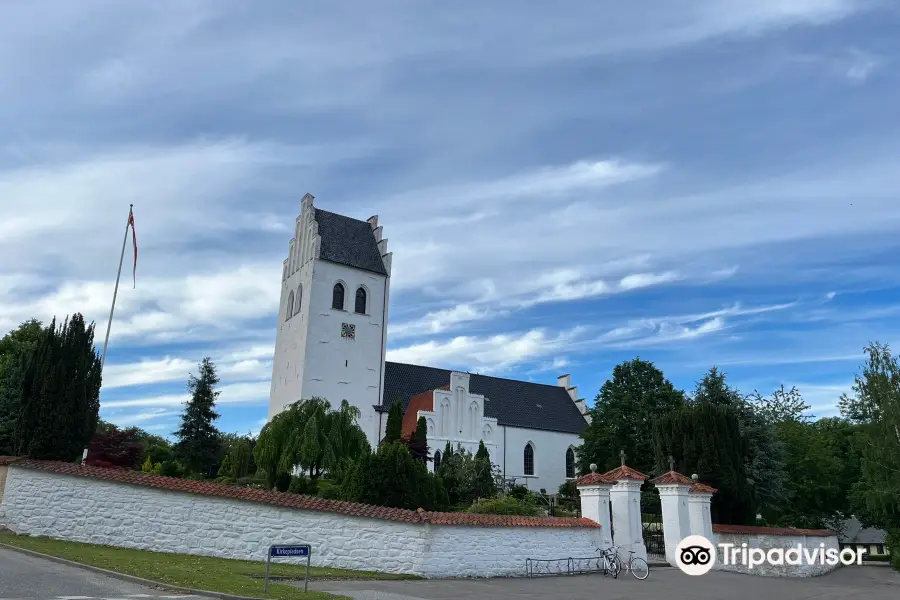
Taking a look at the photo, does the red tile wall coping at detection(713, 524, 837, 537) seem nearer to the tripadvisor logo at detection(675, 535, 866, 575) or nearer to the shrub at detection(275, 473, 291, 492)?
the tripadvisor logo at detection(675, 535, 866, 575)

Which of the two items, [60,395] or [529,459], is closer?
[60,395]

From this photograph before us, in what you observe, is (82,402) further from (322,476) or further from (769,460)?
(769,460)

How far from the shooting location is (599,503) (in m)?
19.4

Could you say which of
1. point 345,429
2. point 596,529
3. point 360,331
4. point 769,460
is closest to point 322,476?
point 345,429

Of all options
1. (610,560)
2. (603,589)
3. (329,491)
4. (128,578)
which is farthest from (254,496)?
(329,491)

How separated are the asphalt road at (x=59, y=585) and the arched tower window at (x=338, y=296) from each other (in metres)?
35.0

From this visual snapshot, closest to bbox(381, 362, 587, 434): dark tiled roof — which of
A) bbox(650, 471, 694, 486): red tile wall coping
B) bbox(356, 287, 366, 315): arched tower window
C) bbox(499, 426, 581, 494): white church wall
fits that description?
bbox(499, 426, 581, 494): white church wall

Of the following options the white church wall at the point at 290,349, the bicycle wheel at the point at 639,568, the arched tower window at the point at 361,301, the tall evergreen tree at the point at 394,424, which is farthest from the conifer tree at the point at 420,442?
the bicycle wheel at the point at 639,568

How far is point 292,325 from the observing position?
47781mm

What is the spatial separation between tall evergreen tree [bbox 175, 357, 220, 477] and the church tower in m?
4.21

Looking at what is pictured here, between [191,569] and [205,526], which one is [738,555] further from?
[191,569]

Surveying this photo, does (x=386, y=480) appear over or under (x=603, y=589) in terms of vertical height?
over

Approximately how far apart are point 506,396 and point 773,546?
3258 cm

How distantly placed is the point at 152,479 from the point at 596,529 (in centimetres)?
1201
